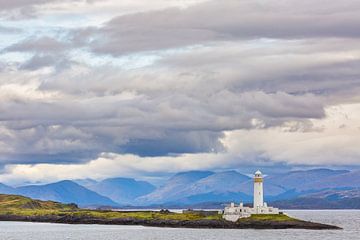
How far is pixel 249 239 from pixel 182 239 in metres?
13.9

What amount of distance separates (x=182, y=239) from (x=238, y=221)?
3375 cm

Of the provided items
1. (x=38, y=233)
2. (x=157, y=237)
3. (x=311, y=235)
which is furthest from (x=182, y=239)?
(x=38, y=233)

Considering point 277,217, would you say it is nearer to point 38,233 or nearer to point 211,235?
point 211,235

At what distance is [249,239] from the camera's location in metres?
161

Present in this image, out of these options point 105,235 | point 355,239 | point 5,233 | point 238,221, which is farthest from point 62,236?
point 355,239

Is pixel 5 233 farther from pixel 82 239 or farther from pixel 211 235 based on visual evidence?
pixel 211 235

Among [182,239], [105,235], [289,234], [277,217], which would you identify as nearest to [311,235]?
[289,234]

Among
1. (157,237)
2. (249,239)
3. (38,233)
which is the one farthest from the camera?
(38,233)

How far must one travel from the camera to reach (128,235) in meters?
180

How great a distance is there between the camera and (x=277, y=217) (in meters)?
198

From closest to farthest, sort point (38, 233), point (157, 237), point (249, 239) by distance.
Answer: point (249, 239)
point (157, 237)
point (38, 233)

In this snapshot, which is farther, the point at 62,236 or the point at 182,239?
the point at 62,236

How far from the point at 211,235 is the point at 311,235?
74.8ft

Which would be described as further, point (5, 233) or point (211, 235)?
point (5, 233)
